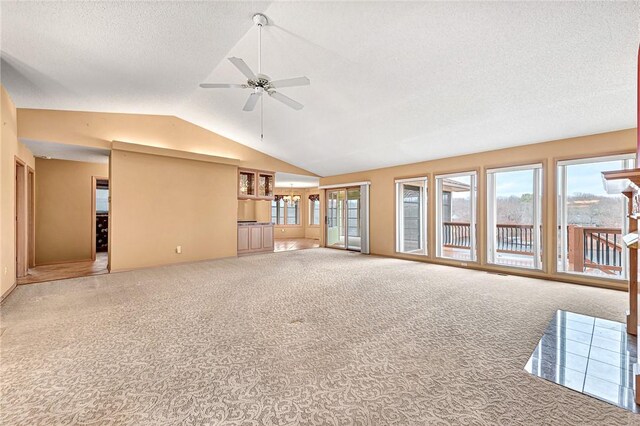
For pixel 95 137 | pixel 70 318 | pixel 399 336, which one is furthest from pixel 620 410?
pixel 95 137

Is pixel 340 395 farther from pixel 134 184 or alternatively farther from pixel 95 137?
pixel 95 137

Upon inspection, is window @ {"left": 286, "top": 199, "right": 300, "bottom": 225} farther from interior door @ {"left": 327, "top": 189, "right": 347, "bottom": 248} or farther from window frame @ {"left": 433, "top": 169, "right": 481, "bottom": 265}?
window frame @ {"left": 433, "top": 169, "right": 481, "bottom": 265}

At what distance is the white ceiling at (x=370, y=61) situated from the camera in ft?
8.50

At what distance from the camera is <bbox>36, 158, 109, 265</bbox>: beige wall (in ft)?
20.2

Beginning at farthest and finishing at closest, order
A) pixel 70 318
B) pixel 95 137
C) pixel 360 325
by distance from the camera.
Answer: pixel 95 137, pixel 70 318, pixel 360 325

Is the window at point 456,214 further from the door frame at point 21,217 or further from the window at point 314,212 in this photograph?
the door frame at point 21,217

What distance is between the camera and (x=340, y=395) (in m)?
1.70

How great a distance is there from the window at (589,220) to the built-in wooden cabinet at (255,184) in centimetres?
665

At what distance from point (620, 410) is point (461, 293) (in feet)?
7.54

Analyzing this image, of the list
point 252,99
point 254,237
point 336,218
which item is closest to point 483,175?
point 336,218

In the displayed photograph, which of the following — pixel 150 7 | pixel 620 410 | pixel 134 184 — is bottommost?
pixel 620 410

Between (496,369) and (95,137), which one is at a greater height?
(95,137)

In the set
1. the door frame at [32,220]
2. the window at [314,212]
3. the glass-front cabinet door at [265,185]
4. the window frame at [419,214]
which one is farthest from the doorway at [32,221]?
the window at [314,212]

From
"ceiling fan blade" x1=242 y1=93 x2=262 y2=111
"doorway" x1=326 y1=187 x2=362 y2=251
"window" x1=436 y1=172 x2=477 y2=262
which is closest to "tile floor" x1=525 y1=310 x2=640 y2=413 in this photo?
"window" x1=436 y1=172 x2=477 y2=262
